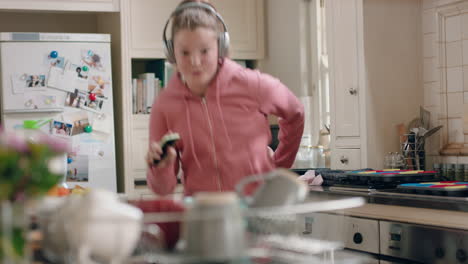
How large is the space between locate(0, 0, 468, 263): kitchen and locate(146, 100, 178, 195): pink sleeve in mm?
1184

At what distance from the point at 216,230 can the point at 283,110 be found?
2.76 feet

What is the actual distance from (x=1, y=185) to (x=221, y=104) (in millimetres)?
829

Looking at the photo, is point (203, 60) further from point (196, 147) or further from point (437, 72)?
point (437, 72)

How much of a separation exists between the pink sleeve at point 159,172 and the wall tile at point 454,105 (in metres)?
1.91

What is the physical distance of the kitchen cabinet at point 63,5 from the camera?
393cm

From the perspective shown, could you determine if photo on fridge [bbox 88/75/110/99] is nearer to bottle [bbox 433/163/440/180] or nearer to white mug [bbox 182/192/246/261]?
bottle [bbox 433/163/440/180]

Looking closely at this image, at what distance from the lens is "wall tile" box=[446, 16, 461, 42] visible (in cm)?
310

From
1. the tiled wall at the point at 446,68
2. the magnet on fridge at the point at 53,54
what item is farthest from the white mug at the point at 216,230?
the magnet on fridge at the point at 53,54

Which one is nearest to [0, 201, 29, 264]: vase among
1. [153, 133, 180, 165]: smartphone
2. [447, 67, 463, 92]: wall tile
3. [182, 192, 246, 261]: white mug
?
[182, 192, 246, 261]: white mug

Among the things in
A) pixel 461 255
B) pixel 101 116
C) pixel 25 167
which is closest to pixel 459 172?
pixel 461 255

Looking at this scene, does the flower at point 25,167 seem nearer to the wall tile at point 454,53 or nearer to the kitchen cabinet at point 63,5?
the wall tile at point 454,53

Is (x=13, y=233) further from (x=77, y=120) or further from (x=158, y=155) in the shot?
(x=77, y=120)

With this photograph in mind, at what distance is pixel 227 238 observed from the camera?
80cm

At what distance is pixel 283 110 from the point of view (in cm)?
161
